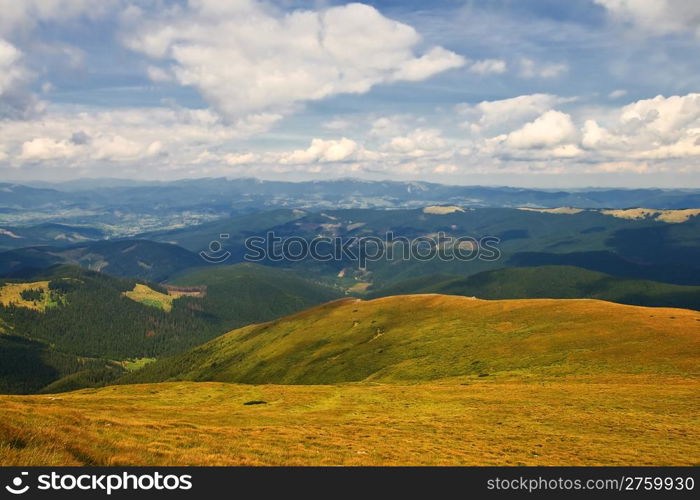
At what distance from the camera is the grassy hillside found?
87.4m

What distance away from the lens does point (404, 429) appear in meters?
48.1

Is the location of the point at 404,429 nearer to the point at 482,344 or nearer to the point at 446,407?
the point at 446,407

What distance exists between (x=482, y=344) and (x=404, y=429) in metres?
76.6

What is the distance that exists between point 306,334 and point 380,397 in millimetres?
120876

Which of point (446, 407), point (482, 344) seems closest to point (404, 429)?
point (446, 407)

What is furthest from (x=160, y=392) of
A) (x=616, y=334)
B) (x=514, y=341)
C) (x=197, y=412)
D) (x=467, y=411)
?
(x=616, y=334)

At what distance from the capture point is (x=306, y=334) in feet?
638
